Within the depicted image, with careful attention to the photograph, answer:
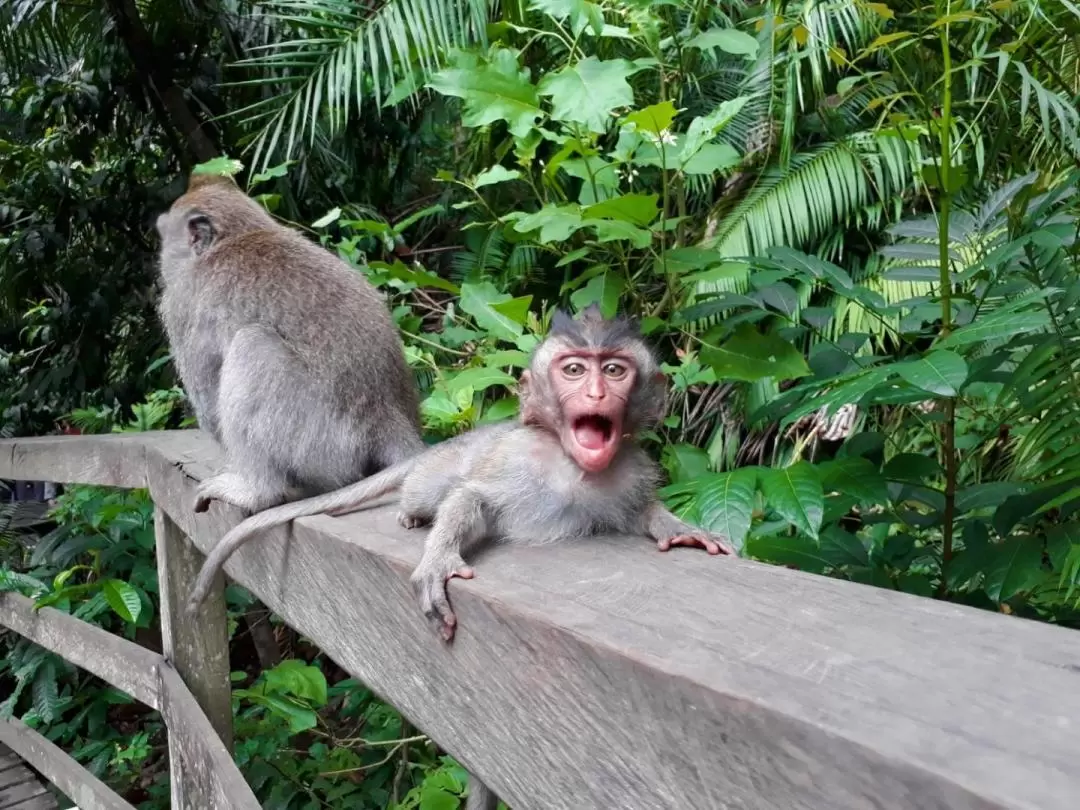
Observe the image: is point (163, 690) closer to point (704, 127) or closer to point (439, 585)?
point (439, 585)

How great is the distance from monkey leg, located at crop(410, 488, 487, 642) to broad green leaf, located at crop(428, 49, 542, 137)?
1.13 m

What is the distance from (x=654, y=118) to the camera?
2.06 metres

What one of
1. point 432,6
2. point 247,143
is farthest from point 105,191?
point 432,6

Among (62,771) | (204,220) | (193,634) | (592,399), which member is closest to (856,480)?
(592,399)

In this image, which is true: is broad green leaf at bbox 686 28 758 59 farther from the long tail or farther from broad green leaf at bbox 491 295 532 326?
the long tail

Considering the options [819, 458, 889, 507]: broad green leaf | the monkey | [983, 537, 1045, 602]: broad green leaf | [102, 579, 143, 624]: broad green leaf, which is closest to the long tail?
the monkey

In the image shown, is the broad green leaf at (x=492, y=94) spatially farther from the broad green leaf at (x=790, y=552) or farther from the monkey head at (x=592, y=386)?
the broad green leaf at (x=790, y=552)

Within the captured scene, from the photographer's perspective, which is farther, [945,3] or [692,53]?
[692,53]

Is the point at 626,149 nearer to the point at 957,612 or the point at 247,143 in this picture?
the point at 957,612

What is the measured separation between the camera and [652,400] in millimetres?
1508

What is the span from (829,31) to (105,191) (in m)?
4.26

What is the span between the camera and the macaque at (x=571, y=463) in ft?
4.53

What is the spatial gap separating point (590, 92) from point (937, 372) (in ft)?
3.59

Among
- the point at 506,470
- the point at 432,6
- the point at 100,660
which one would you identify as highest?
the point at 432,6
